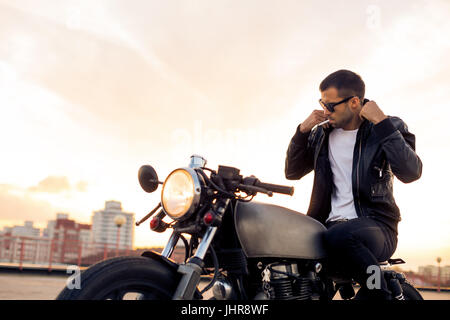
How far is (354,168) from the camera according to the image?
91.9 inches

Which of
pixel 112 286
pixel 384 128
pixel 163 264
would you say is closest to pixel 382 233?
pixel 384 128

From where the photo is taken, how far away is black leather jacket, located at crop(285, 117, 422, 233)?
2150mm

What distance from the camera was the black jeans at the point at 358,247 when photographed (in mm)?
1938

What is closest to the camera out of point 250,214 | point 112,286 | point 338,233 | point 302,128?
point 112,286

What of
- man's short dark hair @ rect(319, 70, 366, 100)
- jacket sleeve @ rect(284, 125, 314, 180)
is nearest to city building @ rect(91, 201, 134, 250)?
jacket sleeve @ rect(284, 125, 314, 180)

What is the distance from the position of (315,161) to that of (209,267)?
1.11 m

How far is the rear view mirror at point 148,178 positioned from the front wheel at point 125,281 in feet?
1.45

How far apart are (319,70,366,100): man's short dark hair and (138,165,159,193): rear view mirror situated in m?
1.20

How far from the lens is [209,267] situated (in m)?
1.75

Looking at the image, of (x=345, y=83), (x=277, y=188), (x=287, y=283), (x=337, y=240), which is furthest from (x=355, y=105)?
(x=287, y=283)

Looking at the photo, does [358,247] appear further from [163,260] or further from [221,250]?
[163,260]
